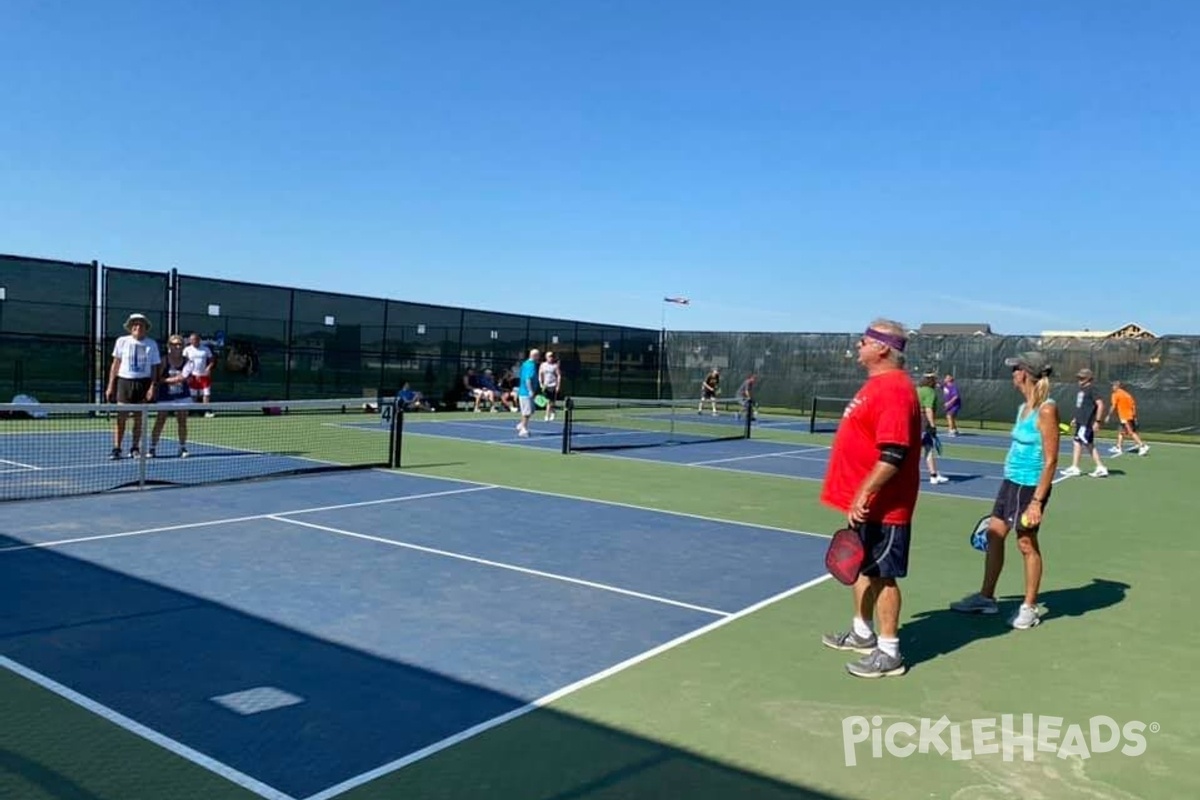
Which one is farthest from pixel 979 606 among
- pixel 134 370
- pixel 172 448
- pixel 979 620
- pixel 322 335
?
pixel 322 335

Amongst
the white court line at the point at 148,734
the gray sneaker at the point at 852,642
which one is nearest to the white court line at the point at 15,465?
the white court line at the point at 148,734

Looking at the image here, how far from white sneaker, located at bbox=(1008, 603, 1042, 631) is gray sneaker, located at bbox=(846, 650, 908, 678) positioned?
4.37 feet

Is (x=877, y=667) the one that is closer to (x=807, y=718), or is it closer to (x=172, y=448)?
(x=807, y=718)

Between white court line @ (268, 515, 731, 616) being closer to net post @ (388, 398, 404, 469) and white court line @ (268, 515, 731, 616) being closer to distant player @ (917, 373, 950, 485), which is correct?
net post @ (388, 398, 404, 469)

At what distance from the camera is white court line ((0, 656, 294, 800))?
323cm

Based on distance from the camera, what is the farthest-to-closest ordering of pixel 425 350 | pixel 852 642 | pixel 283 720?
pixel 425 350 → pixel 852 642 → pixel 283 720

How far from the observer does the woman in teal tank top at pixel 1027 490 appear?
214 inches

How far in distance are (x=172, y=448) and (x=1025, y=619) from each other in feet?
38.3

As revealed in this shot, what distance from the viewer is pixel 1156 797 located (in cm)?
341

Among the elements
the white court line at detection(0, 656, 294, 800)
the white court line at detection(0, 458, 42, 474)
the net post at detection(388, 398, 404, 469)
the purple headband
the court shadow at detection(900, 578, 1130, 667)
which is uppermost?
the purple headband

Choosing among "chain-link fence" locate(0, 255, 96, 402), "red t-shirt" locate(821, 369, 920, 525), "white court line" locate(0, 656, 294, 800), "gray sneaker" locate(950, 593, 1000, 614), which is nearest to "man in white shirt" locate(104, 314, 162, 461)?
"white court line" locate(0, 656, 294, 800)

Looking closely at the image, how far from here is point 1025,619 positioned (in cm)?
554

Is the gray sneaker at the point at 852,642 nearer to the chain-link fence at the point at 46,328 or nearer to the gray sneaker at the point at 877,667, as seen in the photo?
the gray sneaker at the point at 877,667

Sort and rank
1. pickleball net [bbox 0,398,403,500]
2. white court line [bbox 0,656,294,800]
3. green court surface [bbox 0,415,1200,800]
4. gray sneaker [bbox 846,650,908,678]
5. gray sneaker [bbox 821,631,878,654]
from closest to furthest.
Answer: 1. white court line [bbox 0,656,294,800]
2. green court surface [bbox 0,415,1200,800]
3. gray sneaker [bbox 846,650,908,678]
4. gray sneaker [bbox 821,631,878,654]
5. pickleball net [bbox 0,398,403,500]
